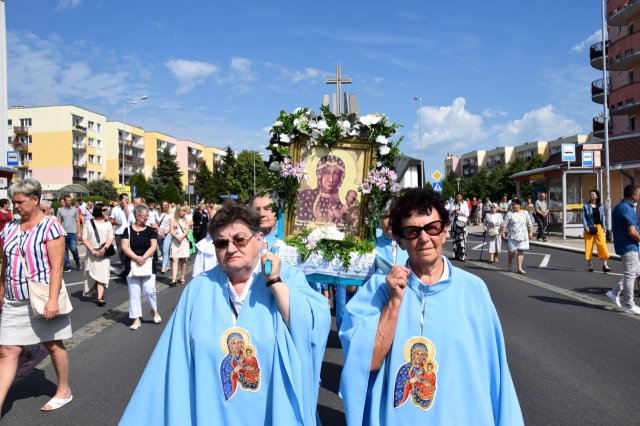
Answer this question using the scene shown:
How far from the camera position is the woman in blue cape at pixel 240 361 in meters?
2.48

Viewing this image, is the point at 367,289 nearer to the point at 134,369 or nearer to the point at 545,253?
Result: the point at 134,369

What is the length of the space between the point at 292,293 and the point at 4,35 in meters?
31.0

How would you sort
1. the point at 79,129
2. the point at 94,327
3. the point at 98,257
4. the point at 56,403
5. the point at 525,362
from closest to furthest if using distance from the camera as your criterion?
the point at 56,403
the point at 525,362
the point at 94,327
the point at 98,257
the point at 79,129

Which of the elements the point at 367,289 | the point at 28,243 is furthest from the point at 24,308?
the point at 367,289

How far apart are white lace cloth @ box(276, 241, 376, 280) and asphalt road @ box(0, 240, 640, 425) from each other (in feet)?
3.75

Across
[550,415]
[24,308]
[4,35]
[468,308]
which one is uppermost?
[4,35]

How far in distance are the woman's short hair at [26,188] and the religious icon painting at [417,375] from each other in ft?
11.7

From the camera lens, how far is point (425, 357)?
7.58ft

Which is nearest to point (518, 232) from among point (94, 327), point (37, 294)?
point (94, 327)

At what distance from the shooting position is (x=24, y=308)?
4496mm

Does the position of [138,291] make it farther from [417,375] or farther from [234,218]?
[417,375]

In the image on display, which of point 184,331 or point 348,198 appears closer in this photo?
point 184,331

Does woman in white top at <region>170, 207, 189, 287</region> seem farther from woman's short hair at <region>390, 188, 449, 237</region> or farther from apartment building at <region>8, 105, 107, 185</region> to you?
apartment building at <region>8, 105, 107, 185</region>

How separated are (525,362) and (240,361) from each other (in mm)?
4479
